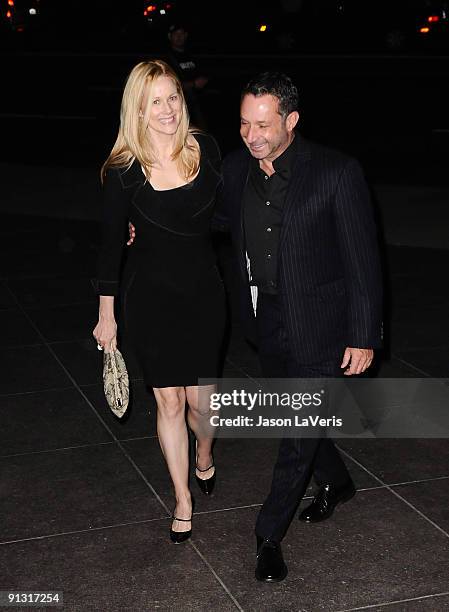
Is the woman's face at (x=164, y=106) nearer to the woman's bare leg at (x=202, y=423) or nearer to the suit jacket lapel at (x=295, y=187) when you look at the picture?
the suit jacket lapel at (x=295, y=187)

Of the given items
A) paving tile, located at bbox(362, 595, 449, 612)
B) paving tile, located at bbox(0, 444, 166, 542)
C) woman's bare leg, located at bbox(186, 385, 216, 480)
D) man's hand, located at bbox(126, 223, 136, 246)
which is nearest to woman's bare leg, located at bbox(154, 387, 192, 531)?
woman's bare leg, located at bbox(186, 385, 216, 480)

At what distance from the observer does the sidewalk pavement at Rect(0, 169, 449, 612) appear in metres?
4.30

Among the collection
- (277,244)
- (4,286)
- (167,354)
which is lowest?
(4,286)

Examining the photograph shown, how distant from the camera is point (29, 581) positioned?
441 centimetres

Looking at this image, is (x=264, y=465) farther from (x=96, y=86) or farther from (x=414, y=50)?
(x=414, y=50)

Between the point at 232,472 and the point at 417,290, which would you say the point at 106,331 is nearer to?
the point at 232,472

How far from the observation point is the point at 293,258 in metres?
4.27

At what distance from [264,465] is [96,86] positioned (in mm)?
25440

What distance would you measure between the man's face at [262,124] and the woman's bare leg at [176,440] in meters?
1.27

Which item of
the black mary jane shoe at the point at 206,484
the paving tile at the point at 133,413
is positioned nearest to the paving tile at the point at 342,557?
the black mary jane shoe at the point at 206,484

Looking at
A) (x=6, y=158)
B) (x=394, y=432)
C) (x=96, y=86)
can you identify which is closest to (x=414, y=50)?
(x=96, y=86)

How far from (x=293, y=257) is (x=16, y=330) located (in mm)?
4451

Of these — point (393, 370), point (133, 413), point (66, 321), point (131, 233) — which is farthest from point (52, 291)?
point (131, 233)

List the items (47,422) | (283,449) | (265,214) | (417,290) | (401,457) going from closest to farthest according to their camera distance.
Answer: (265,214) → (283,449) → (401,457) → (47,422) → (417,290)
